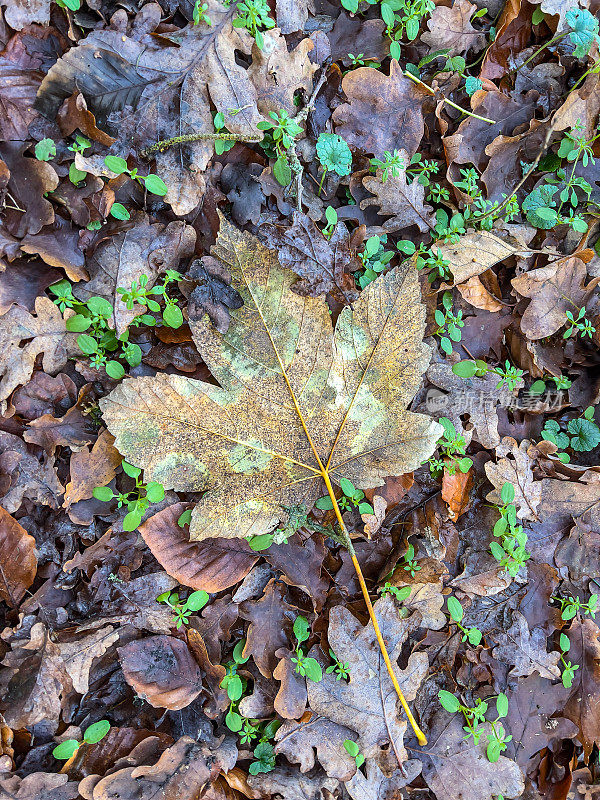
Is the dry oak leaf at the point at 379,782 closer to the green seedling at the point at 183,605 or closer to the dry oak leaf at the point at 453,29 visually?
the green seedling at the point at 183,605

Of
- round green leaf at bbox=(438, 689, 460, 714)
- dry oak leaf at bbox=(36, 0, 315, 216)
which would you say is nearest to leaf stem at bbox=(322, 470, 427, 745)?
round green leaf at bbox=(438, 689, 460, 714)

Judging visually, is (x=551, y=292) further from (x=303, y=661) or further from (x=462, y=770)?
(x=462, y=770)

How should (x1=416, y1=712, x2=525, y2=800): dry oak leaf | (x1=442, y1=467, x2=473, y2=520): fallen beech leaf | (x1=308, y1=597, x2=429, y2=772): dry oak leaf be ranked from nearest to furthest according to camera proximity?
(x1=308, y1=597, x2=429, y2=772): dry oak leaf < (x1=416, y1=712, x2=525, y2=800): dry oak leaf < (x1=442, y1=467, x2=473, y2=520): fallen beech leaf

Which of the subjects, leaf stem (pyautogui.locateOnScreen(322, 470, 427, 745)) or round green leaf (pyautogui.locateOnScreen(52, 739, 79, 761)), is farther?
leaf stem (pyautogui.locateOnScreen(322, 470, 427, 745))

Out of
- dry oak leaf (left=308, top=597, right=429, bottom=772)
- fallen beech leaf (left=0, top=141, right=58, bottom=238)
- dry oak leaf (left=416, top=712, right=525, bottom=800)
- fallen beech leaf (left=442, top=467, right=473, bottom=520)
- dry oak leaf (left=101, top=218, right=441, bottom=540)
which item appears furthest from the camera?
fallen beech leaf (left=442, top=467, right=473, bottom=520)

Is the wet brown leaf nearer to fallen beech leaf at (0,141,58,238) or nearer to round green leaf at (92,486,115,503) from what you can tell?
round green leaf at (92,486,115,503)

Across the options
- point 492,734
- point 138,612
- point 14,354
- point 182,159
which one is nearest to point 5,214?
point 14,354

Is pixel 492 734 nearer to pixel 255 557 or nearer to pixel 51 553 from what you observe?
pixel 255 557
